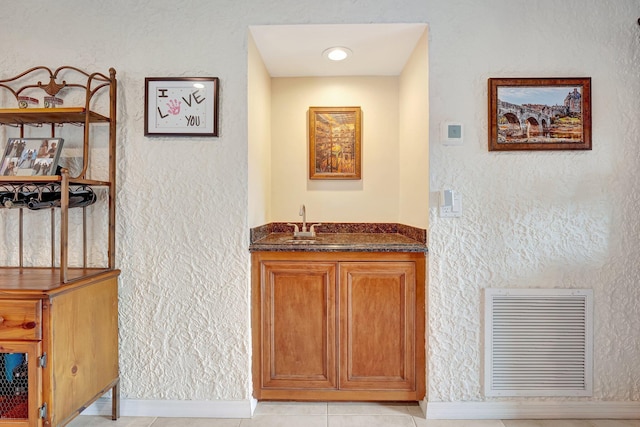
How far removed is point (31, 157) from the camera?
1808mm

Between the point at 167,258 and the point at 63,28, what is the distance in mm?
1341

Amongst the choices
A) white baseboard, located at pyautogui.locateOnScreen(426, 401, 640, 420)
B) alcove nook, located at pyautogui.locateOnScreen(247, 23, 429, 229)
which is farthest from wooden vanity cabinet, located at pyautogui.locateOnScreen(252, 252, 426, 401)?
alcove nook, located at pyautogui.locateOnScreen(247, 23, 429, 229)

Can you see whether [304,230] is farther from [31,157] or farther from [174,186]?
[31,157]

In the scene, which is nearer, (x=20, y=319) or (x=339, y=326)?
(x=20, y=319)

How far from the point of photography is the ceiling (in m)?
2.02

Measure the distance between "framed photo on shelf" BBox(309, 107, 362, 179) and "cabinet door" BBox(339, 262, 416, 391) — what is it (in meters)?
0.89

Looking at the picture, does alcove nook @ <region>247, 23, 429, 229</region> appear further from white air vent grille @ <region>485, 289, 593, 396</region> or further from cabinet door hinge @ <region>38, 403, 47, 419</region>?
cabinet door hinge @ <region>38, 403, 47, 419</region>

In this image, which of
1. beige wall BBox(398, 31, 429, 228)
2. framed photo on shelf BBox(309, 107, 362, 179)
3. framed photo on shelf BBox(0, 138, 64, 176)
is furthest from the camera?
framed photo on shelf BBox(309, 107, 362, 179)

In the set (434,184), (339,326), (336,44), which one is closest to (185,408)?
(339,326)

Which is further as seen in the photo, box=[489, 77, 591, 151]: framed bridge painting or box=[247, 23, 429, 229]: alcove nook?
box=[247, 23, 429, 229]: alcove nook

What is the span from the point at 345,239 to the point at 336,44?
115cm

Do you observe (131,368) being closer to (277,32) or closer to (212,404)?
(212,404)

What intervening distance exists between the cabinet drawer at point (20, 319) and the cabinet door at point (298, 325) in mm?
980

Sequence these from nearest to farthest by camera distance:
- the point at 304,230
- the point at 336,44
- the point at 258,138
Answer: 1. the point at 336,44
2. the point at 258,138
3. the point at 304,230
